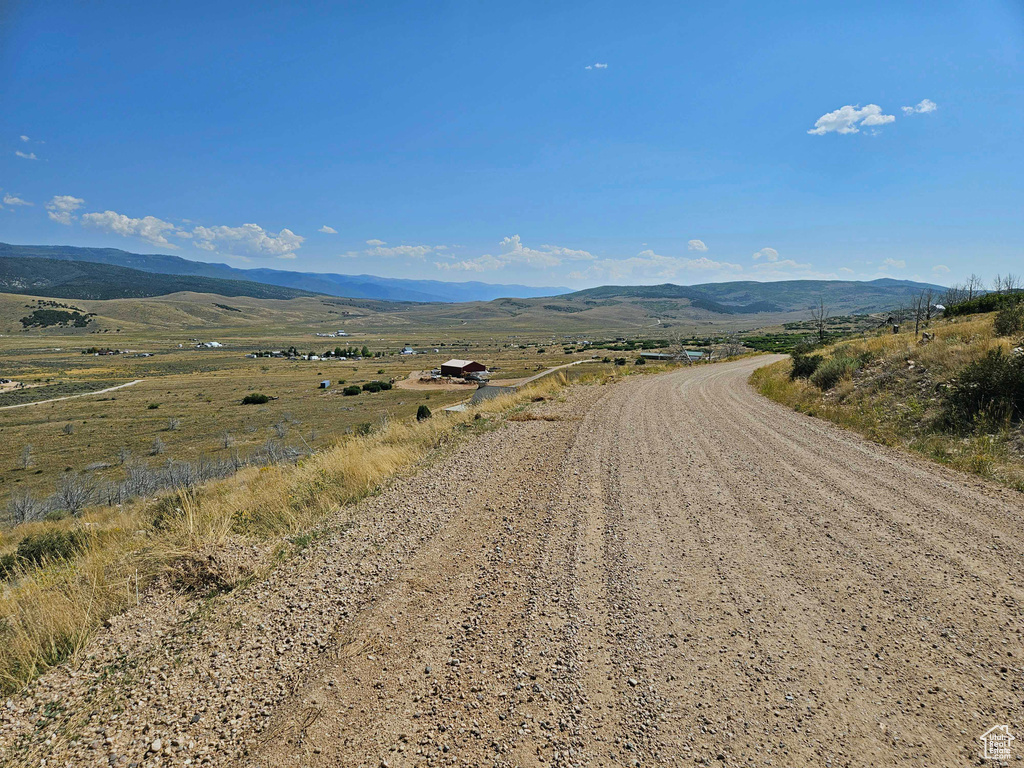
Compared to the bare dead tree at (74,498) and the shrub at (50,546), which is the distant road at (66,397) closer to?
the bare dead tree at (74,498)

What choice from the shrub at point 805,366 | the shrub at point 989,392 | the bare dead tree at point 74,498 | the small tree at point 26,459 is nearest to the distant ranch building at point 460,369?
the small tree at point 26,459

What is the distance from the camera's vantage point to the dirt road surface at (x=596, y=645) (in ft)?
9.04

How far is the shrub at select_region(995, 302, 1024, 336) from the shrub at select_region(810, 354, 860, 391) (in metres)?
3.47

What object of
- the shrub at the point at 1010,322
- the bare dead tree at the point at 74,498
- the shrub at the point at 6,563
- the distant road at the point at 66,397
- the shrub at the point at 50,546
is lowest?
the distant road at the point at 66,397

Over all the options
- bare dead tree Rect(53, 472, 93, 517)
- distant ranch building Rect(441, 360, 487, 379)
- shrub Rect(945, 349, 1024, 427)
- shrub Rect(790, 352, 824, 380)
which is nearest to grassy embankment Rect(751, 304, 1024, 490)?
shrub Rect(945, 349, 1024, 427)

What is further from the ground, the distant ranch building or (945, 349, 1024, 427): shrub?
(945, 349, 1024, 427): shrub

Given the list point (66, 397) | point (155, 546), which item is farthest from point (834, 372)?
point (66, 397)

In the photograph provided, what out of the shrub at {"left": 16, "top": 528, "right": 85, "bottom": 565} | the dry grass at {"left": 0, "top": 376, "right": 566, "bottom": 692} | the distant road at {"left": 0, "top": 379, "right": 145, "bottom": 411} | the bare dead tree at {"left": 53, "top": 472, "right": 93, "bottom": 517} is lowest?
the distant road at {"left": 0, "top": 379, "right": 145, "bottom": 411}

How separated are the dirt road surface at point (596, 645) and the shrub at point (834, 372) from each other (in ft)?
31.6

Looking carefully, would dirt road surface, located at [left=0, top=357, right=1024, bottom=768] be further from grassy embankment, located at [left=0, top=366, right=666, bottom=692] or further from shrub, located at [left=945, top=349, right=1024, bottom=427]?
shrub, located at [left=945, top=349, right=1024, bottom=427]

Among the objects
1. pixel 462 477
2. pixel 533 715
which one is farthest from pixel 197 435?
pixel 533 715

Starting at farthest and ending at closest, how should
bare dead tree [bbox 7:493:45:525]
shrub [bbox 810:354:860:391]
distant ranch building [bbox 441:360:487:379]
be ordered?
distant ranch building [bbox 441:360:487:379] < shrub [bbox 810:354:860:391] < bare dead tree [bbox 7:493:45:525]

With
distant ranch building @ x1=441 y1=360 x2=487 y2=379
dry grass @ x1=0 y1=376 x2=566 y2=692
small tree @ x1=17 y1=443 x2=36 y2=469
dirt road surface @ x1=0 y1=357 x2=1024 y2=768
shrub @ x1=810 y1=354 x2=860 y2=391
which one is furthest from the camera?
distant ranch building @ x1=441 y1=360 x2=487 y2=379

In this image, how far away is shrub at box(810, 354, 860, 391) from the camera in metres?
15.1
